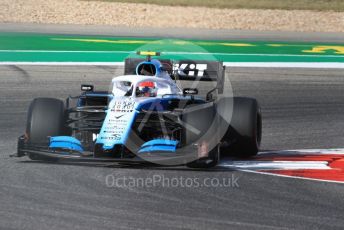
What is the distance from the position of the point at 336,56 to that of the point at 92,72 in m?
7.06

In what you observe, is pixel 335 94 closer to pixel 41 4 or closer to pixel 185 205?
pixel 185 205

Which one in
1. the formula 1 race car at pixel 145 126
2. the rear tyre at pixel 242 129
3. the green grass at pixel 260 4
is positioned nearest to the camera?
the formula 1 race car at pixel 145 126

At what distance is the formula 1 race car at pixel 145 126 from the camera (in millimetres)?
9695

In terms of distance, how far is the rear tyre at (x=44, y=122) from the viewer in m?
10.0

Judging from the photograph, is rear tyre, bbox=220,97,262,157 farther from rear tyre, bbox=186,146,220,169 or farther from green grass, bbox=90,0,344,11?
green grass, bbox=90,0,344,11

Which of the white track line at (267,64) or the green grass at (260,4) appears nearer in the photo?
the white track line at (267,64)

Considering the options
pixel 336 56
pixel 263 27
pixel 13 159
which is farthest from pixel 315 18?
pixel 13 159

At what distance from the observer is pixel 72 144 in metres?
9.86

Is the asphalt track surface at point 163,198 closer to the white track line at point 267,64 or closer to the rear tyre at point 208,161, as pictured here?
the rear tyre at point 208,161

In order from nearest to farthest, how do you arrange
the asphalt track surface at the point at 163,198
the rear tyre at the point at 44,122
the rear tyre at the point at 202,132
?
1. the asphalt track surface at the point at 163,198
2. the rear tyre at the point at 202,132
3. the rear tyre at the point at 44,122

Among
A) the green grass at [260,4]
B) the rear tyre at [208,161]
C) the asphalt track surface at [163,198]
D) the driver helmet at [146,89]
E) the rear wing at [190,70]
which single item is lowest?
the asphalt track surface at [163,198]

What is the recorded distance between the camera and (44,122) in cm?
1012

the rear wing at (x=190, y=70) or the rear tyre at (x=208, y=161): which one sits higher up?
the rear wing at (x=190, y=70)

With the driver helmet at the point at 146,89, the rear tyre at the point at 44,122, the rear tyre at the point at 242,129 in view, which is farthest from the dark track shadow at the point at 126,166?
the driver helmet at the point at 146,89
